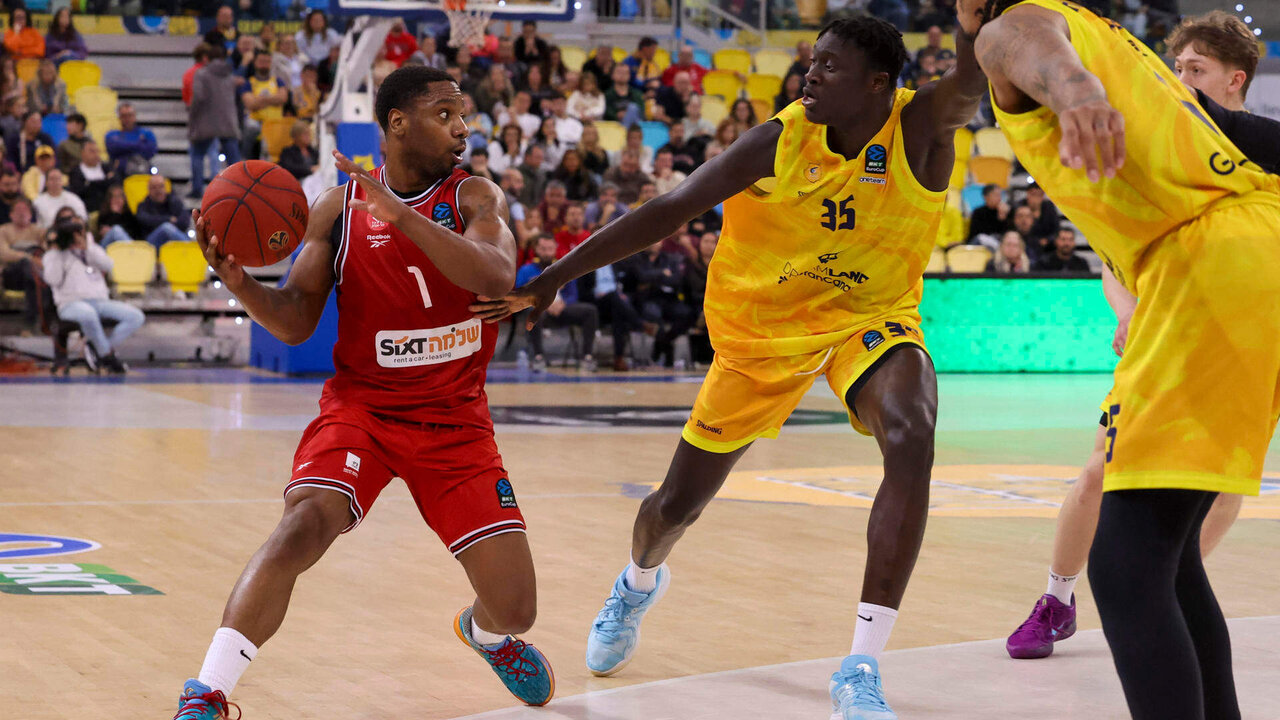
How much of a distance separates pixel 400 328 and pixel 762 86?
56.8ft

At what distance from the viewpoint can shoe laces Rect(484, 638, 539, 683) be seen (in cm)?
410

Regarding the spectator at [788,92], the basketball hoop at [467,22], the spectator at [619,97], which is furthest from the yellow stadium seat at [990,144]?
the basketball hoop at [467,22]

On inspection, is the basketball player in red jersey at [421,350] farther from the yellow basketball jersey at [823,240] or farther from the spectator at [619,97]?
the spectator at [619,97]

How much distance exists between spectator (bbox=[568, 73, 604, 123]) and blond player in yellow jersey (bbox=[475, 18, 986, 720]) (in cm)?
1474

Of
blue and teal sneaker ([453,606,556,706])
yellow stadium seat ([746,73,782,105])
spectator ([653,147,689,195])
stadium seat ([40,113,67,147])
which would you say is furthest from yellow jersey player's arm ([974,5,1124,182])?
yellow stadium seat ([746,73,782,105])

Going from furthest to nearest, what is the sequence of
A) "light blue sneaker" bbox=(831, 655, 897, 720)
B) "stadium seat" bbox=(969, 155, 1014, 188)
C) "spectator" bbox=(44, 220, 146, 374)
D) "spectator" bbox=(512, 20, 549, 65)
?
"stadium seat" bbox=(969, 155, 1014, 188)
"spectator" bbox=(512, 20, 549, 65)
"spectator" bbox=(44, 220, 146, 374)
"light blue sneaker" bbox=(831, 655, 897, 720)

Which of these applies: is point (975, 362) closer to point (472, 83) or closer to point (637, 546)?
point (472, 83)

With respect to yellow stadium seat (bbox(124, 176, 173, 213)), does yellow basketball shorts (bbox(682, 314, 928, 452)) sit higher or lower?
higher

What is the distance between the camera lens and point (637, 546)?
4.71 m

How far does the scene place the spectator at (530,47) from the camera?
19.5 meters

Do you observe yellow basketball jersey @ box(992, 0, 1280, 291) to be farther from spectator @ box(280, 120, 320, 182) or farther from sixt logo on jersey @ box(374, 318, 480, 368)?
spectator @ box(280, 120, 320, 182)

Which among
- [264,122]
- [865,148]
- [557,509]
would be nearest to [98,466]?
[557,509]

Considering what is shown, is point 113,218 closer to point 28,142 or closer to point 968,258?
point 28,142

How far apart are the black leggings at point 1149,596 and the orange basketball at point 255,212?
2.18m
